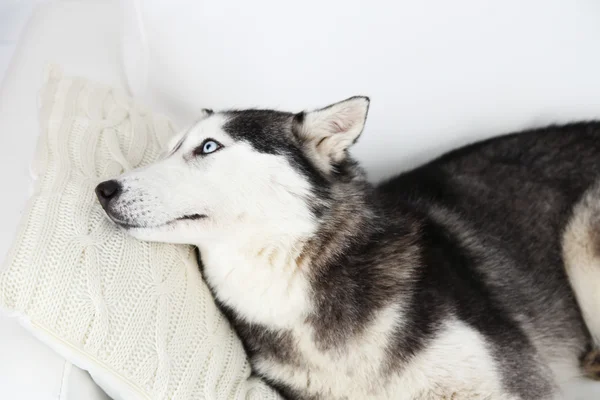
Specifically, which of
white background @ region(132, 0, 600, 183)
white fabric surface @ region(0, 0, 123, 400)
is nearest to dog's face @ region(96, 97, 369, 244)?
white fabric surface @ region(0, 0, 123, 400)

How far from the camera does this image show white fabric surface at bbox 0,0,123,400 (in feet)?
3.69

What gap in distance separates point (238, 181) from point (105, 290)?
37cm

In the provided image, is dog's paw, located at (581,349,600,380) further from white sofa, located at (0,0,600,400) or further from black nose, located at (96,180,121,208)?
black nose, located at (96,180,121,208)

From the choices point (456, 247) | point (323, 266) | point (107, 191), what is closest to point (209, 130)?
point (107, 191)

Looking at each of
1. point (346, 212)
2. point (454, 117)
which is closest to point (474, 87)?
point (454, 117)

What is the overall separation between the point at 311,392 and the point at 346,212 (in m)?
0.45

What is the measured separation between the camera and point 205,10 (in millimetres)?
1791

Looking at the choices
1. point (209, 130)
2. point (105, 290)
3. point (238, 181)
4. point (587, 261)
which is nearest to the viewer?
point (105, 290)

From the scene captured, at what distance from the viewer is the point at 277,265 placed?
1335 mm

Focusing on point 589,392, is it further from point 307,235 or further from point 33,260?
point 33,260

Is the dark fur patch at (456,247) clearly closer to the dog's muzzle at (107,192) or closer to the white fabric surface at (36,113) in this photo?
the dog's muzzle at (107,192)

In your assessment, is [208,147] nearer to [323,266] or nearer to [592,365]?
[323,266]

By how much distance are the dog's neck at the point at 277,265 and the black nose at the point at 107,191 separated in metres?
0.24

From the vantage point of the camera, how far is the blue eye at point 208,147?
54.1 inches
